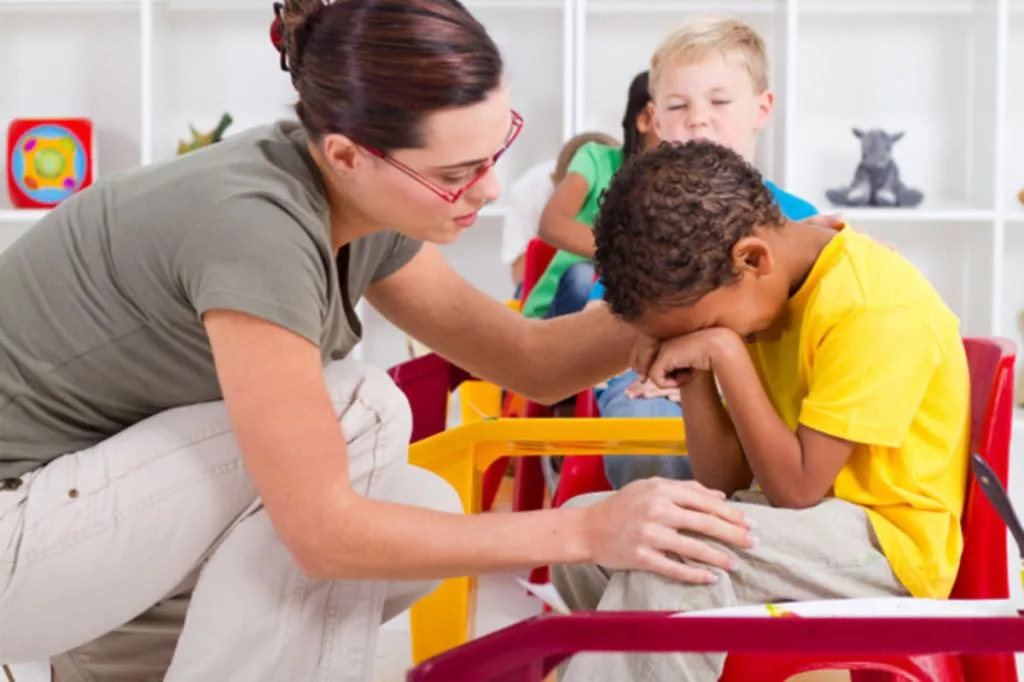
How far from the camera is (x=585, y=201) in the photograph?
2.84 meters

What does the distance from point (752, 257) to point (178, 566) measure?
2.03 ft

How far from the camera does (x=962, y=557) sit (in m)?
1.34

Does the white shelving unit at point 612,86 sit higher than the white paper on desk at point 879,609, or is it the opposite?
the white shelving unit at point 612,86

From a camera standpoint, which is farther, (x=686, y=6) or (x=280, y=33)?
(x=686, y=6)

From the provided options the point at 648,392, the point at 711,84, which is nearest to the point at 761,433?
the point at 648,392

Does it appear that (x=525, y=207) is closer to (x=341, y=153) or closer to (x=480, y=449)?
(x=480, y=449)

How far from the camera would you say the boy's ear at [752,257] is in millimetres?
1303

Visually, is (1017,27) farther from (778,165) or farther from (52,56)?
(52,56)

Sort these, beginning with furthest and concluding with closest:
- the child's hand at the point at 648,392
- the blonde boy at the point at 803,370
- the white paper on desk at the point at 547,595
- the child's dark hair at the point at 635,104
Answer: the child's dark hair at the point at 635,104, the child's hand at the point at 648,392, the blonde boy at the point at 803,370, the white paper on desk at the point at 547,595

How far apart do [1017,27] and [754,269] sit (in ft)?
9.53

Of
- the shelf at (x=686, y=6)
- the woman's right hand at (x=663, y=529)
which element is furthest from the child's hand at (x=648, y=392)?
the shelf at (x=686, y=6)

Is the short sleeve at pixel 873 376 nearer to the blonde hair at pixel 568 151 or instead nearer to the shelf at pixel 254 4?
the blonde hair at pixel 568 151

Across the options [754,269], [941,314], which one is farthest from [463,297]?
[941,314]

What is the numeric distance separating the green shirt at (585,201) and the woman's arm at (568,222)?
18 mm
